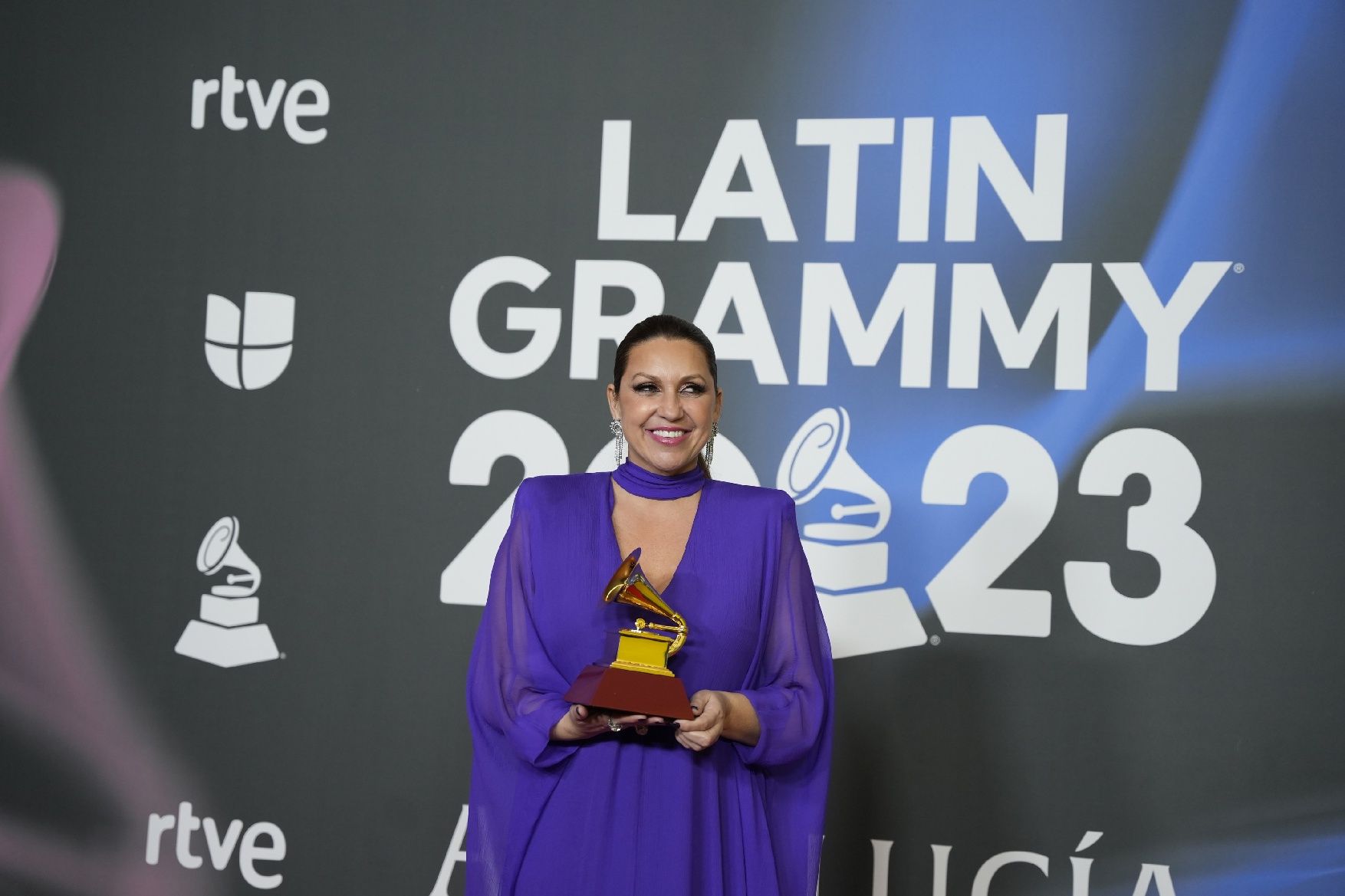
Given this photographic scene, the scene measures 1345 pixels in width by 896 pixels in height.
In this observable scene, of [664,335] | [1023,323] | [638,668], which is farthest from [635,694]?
[1023,323]

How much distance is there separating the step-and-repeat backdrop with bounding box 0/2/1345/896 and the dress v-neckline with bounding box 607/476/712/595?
140 centimetres

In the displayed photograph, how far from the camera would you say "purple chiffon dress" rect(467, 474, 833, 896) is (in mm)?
2127

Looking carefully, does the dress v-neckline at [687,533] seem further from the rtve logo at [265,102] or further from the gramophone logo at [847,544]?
the rtve logo at [265,102]

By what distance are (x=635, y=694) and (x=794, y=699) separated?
345 millimetres

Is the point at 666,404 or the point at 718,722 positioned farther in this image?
the point at 666,404

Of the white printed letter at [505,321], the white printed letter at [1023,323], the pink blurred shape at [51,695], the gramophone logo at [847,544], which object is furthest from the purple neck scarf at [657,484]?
the pink blurred shape at [51,695]

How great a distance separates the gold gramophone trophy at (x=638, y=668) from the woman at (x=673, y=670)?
7cm

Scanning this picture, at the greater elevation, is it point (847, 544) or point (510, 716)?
point (847, 544)

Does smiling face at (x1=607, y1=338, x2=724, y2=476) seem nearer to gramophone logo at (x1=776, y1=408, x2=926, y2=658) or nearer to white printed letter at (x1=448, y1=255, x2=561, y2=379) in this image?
gramophone logo at (x1=776, y1=408, x2=926, y2=658)

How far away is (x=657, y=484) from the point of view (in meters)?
2.27

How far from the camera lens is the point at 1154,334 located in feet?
11.5

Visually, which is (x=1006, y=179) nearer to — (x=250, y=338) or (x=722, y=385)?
(x=722, y=385)

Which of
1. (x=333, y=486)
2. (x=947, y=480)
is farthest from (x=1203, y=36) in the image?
(x=333, y=486)

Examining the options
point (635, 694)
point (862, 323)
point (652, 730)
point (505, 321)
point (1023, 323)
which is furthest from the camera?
point (505, 321)
